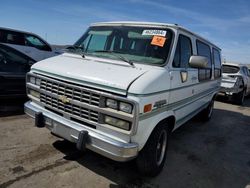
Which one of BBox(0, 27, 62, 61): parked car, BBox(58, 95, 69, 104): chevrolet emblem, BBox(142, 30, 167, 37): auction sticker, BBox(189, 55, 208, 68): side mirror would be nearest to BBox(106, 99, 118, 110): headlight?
BBox(58, 95, 69, 104): chevrolet emblem

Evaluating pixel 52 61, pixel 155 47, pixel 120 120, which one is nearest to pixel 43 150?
pixel 52 61

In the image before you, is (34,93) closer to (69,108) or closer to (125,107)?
(69,108)

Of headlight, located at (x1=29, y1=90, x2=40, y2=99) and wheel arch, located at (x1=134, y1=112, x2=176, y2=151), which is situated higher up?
headlight, located at (x1=29, y1=90, x2=40, y2=99)

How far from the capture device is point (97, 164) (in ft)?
13.5

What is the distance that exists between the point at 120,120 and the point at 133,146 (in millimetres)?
345

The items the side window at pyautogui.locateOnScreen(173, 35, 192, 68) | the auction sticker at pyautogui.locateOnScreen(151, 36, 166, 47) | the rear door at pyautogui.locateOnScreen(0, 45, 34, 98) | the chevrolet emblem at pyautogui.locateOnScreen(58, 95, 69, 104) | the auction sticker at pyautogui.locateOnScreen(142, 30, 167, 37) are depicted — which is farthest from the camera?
the rear door at pyautogui.locateOnScreen(0, 45, 34, 98)

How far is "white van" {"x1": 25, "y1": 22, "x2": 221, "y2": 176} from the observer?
3131 millimetres

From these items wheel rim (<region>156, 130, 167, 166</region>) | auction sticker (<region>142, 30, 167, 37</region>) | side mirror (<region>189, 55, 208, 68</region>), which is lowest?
wheel rim (<region>156, 130, 167, 166</region>)

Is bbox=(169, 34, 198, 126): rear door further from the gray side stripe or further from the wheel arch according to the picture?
the wheel arch

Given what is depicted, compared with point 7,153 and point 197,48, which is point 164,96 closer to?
point 197,48

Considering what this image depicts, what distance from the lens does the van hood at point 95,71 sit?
3191mm

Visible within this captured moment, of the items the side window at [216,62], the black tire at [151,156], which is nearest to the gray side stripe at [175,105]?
the black tire at [151,156]

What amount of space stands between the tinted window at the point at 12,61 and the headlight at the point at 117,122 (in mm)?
4194

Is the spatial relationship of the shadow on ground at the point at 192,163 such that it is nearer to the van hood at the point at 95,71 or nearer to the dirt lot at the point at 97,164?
the dirt lot at the point at 97,164
